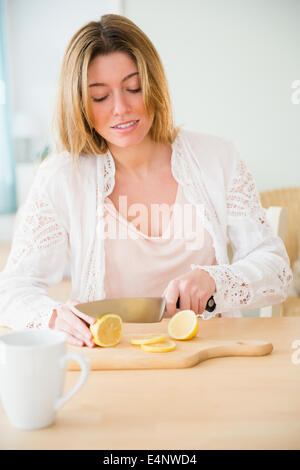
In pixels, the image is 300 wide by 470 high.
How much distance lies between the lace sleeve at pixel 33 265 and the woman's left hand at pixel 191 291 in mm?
243

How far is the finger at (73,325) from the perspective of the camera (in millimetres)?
937

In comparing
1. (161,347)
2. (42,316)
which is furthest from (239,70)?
(161,347)

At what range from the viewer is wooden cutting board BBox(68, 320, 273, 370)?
843 millimetres

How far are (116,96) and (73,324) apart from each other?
60 centimetres

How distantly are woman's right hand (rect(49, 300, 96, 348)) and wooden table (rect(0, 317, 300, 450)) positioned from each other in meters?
0.11

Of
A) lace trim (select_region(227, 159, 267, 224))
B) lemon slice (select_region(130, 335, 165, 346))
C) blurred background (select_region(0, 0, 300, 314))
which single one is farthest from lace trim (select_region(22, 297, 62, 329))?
blurred background (select_region(0, 0, 300, 314))

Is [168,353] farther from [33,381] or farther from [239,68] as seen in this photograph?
[239,68]

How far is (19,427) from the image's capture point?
634mm

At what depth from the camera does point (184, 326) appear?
0.97 metres

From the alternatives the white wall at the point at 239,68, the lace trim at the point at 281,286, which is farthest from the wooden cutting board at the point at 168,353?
the white wall at the point at 239,68

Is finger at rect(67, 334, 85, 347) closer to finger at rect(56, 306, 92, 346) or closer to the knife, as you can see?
finger at rect(56, 306, 92, 346)

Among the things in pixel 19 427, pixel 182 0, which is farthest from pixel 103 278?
pixel 182 0
